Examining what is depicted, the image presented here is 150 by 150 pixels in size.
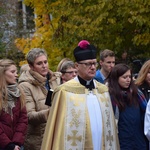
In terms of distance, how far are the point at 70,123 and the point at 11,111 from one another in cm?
128

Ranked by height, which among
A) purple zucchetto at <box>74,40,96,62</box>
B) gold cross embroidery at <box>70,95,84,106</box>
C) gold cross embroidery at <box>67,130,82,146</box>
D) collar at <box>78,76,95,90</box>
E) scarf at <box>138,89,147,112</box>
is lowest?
gold cross embroidery at <box>67,130,82,146</box>

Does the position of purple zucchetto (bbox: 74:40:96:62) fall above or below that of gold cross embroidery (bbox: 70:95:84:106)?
above

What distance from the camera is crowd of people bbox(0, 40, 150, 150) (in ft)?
22.2

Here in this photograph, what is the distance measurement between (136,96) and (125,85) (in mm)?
207

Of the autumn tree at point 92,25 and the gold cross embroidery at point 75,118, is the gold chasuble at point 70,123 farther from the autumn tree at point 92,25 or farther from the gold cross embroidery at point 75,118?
the autumn tree at point 92,25

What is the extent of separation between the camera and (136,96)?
313 inches

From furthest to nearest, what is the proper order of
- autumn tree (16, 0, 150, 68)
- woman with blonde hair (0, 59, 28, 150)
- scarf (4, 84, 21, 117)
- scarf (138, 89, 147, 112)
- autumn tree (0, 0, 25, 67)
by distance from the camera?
autumn tree (0, 0, 25, 67), autumn tree (16, 0, 150, 68), scarf (138, 89, 147, 112), scarf (4, 84, 21, 117), woman with blonde hair (0, 59, 28, 150)

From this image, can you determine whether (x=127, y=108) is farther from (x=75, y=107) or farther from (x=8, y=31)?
(x=8, y=31)

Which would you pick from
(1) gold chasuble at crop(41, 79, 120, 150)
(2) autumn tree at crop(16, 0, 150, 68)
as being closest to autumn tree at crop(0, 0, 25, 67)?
(2) autumn tree at crop(16, 0, 150, 68)

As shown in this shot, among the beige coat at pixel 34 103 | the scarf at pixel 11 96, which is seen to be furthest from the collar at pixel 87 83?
the beige coat at pixel 34 103

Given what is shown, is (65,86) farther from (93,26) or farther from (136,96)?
(93,26)

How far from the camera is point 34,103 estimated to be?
26.9 feet

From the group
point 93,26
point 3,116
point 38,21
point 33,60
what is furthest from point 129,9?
point 3,116

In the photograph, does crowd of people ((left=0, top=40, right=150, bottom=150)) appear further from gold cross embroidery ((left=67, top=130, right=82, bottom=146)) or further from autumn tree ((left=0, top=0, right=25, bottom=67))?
autumn tree ((left=0, top=0, right=25, bottom=67))
